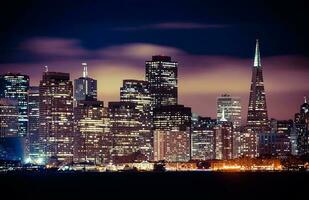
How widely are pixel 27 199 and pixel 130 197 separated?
1961 centimetres

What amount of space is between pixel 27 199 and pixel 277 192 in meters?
45.2

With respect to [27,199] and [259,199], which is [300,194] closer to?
[259,199]

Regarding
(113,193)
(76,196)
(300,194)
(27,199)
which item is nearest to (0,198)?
(27,199)

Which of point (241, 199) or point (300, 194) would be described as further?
point (300, 194)

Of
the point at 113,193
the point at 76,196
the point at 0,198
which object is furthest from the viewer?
the point at 113,193

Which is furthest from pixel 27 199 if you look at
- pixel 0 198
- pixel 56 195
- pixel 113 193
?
pixel 113 193

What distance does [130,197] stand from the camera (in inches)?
6299

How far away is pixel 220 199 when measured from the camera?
155 m

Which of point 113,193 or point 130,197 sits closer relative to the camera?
point 130,197

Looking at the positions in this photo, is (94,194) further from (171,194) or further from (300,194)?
(300,194)

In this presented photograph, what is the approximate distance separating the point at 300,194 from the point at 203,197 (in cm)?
1587

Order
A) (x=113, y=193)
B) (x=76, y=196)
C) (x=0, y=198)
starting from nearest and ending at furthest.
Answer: (x=0, y=198) → (x=76, y=196) → (x=113, y=193)

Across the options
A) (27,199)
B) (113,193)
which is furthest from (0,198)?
(113,193)

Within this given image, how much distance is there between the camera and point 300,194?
16012 cm
